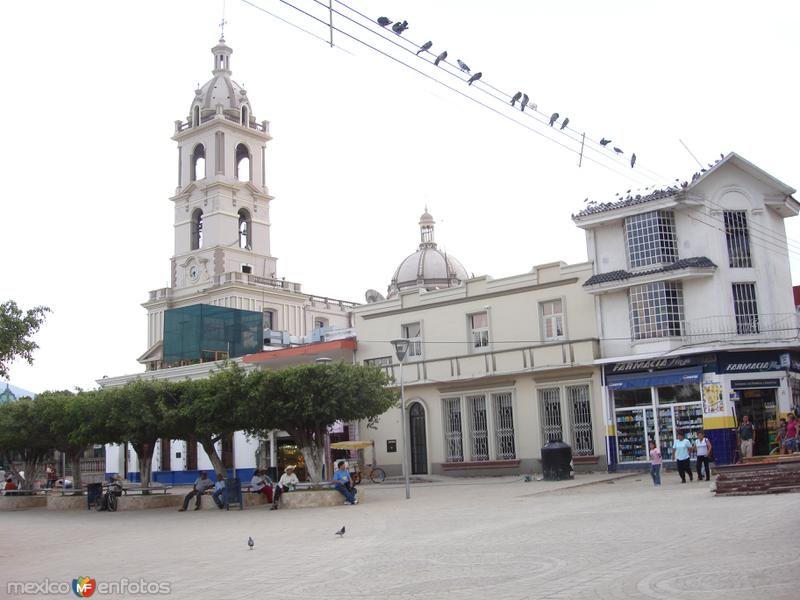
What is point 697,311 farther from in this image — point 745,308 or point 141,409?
point 141,409

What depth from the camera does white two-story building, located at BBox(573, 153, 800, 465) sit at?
30.3 m

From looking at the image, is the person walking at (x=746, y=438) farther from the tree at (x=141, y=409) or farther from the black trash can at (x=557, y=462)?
the tree at (x=141, y=409)

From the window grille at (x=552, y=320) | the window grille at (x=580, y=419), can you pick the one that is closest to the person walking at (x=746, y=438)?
the window grille at (x=580, y=419)

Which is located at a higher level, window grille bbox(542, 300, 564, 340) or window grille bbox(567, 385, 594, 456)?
window grille bbox(542, 300, 564, 340)

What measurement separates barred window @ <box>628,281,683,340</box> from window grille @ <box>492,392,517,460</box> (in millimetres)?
6434

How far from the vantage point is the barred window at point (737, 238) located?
31.8 m

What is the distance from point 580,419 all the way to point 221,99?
147ft

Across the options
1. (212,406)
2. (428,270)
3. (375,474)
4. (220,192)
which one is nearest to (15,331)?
(212,406)

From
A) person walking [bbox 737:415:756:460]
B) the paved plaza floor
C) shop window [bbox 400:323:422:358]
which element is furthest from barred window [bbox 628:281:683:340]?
shop window [bbox 400:323:422:358]

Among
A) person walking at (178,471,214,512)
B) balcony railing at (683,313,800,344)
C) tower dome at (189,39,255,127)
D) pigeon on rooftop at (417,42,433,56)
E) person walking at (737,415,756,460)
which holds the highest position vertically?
tower dome at (189,39,255,127)

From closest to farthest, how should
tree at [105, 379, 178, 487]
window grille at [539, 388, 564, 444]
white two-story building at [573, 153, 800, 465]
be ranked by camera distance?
tree at [105, 379, 178, 487] < white two-story building at [573, 153, 800, 465] < window grille at [539, 388, 564, 444]

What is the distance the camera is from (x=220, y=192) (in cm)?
6531

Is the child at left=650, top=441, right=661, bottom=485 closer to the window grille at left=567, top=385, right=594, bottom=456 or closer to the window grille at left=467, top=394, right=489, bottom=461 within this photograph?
the window grille at left=567, top=385, right=594, bottom=456

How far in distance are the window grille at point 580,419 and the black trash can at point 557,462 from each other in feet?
14.1
